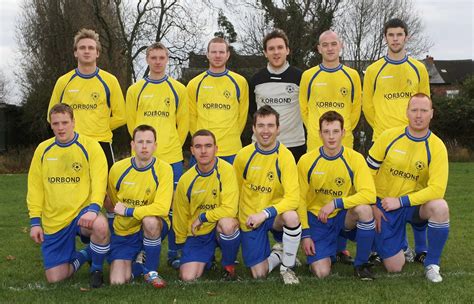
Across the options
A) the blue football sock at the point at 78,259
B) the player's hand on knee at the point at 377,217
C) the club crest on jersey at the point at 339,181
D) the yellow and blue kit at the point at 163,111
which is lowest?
the blue football sock at the point at 78,259

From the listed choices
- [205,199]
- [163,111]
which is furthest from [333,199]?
[163,111]

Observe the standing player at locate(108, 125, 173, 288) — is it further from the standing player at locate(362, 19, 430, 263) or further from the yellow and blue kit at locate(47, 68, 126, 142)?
the standing player at locate(362, 19, 430, 263)

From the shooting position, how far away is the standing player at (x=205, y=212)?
4883mm

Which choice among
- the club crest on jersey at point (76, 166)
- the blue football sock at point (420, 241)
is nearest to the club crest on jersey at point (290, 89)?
the blue football sock at point (420, 241)

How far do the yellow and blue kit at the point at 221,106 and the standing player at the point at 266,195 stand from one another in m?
0.62

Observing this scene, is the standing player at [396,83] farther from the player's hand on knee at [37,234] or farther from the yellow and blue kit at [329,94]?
the player's hand on knee at [37,234]

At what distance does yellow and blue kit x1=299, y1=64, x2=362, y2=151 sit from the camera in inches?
225

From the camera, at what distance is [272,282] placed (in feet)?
15.6

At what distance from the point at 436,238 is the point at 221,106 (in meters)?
2.61

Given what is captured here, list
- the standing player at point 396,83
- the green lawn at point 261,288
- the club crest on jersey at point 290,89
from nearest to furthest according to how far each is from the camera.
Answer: the green lawn at point 261,288 → the standing player at point 396,83 → the club crest on jersey at point 290,89

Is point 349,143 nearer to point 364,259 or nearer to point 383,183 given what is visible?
point 383,183

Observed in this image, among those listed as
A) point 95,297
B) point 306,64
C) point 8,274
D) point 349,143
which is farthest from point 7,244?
point 306,64

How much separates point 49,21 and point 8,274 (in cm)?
2178

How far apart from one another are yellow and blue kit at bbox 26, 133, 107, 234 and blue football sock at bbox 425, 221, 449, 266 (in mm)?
3013
